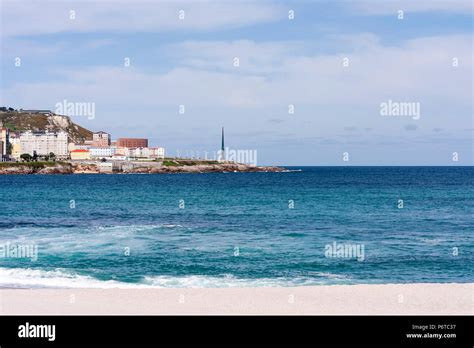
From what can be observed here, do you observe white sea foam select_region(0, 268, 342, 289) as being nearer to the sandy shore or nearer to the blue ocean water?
the blue ocean water

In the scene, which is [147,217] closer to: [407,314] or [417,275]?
[417,275]

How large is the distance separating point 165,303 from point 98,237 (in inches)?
820

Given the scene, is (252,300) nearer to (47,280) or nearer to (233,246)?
(47,280)

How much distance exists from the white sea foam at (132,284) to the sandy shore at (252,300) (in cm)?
348

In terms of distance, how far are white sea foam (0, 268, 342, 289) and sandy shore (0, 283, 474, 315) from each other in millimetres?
3477

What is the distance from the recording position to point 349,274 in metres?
26.2

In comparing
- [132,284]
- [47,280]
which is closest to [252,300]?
[132,284]

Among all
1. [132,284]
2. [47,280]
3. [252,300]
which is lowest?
[132,284]

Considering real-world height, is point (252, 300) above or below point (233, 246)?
above

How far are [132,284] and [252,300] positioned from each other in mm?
7373

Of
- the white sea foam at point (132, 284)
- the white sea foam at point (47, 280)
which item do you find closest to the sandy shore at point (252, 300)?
the white sea foam at point (47, 280)

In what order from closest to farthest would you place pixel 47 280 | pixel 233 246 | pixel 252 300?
pixel 252 300 → pixel 47 280 → pixel 233 246

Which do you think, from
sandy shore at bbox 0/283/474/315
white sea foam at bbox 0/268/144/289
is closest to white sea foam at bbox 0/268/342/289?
white sea foam at bbox 0/268/144/289

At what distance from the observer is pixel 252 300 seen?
710 inches
